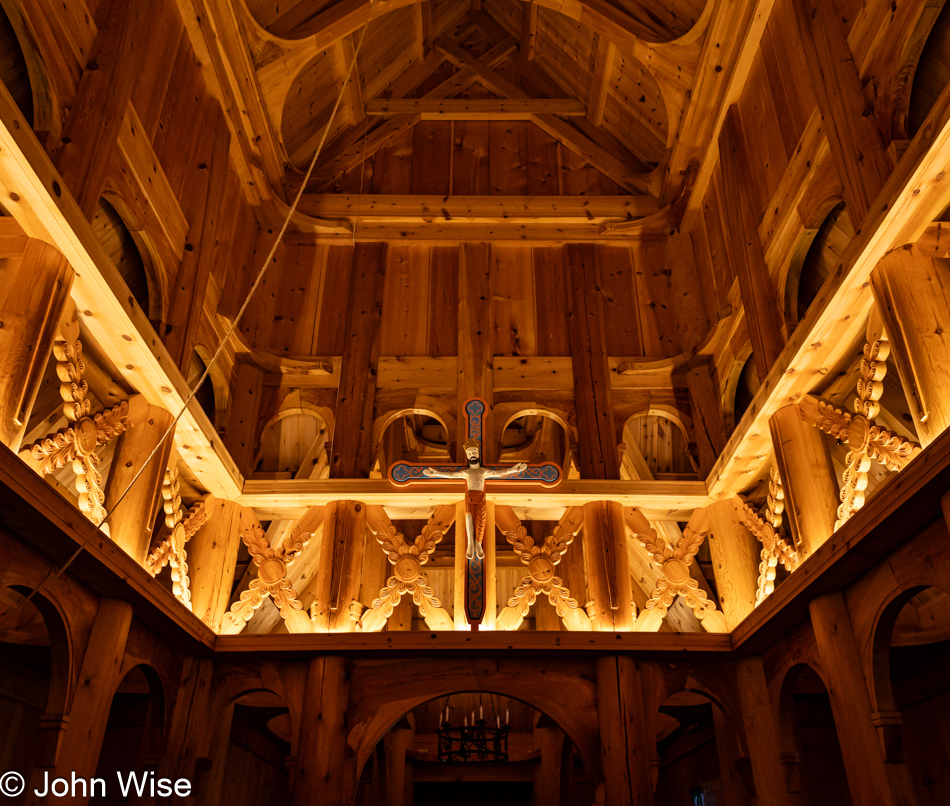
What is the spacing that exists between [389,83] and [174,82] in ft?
12.1

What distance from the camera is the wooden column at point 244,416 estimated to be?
6.55m

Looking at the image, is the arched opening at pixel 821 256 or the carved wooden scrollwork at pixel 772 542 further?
the arched opening at pixel 821 256

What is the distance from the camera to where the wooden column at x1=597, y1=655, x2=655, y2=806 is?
5121 millimetres

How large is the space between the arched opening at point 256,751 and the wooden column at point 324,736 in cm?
219

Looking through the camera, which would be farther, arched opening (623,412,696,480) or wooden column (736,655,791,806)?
arched opening (623,412,696,480)

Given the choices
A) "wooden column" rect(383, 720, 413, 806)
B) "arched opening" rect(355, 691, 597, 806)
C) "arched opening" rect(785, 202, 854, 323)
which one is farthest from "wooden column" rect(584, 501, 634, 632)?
"wooden column" rect(383, 720, 413, 806)

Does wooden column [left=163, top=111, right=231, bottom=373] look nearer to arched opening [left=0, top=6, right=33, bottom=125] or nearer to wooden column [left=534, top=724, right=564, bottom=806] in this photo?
arched opening [left=0, top=6, right=33, bottom=125]

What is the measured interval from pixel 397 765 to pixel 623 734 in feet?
14.3

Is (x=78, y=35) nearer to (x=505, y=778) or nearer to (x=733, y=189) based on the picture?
(x=733, y=189)

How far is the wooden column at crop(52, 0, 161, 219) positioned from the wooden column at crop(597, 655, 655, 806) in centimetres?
442

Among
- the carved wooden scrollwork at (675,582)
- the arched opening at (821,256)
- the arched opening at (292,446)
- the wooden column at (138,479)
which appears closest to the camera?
the wooden column at (138,479)

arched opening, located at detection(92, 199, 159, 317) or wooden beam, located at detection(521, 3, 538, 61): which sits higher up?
wooden beam, located at detection(521, 3, 538, 61)

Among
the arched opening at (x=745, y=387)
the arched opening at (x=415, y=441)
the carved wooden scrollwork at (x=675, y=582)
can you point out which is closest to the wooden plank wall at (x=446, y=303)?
the arched opening at (x=745, y=387)

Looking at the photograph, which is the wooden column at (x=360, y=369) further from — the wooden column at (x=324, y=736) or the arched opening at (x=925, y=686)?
the arched opening at (x=925, y=686)
